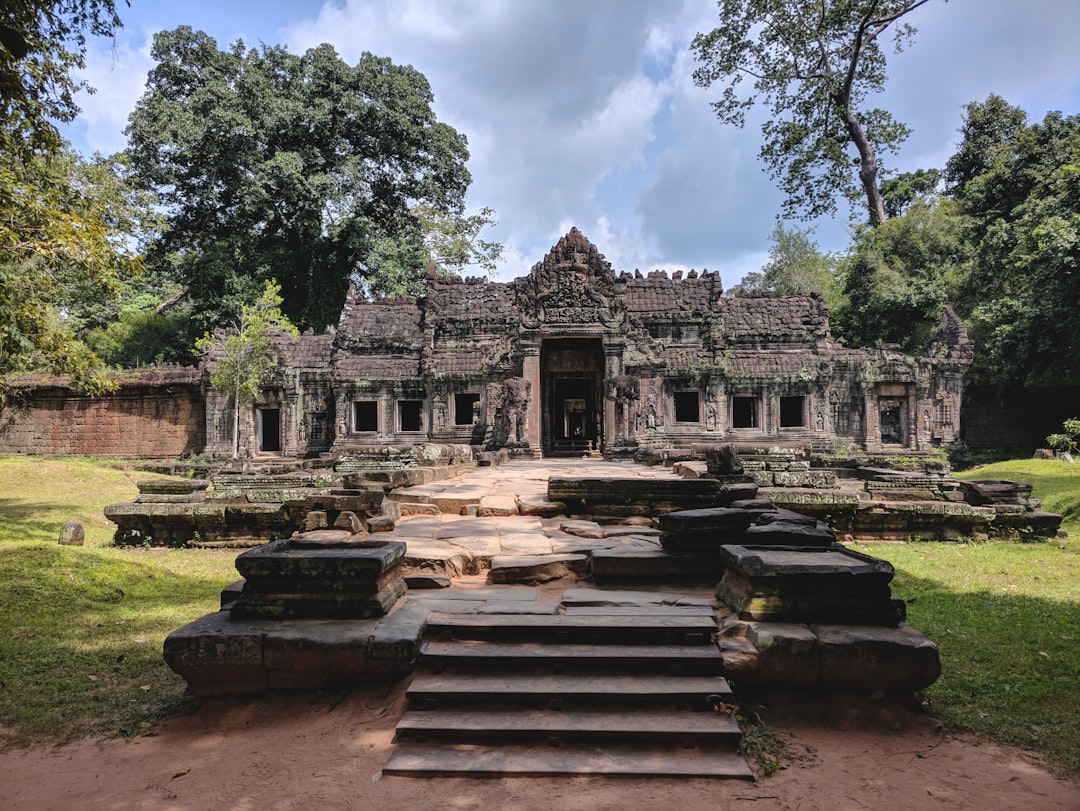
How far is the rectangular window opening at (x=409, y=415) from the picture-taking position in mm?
19594

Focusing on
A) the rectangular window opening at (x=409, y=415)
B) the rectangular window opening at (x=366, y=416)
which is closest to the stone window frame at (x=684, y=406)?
the rectangular window opening at (x=409, y=415)

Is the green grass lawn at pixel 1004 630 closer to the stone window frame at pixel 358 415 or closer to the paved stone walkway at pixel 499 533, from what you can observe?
the paved stone walkway at pixel 499 533

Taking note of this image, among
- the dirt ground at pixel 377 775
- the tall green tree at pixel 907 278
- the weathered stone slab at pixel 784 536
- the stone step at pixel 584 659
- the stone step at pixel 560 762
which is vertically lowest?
the dirt ground at pixel 377 775

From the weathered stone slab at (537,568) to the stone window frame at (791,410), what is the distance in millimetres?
15586

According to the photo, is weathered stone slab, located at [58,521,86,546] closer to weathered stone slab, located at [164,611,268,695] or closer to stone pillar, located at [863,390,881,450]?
weathered stone slab, located at [164,611,268,695]

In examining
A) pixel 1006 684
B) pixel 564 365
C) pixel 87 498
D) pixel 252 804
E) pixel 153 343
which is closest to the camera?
pixel 252 804

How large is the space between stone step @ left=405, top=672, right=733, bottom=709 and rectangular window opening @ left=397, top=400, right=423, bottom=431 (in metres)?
16.6

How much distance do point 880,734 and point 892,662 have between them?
0.38 m

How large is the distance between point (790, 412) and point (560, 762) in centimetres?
1842

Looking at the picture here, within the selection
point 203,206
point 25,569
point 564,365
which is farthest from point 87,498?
point 203,206

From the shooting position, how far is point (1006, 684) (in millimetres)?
4117

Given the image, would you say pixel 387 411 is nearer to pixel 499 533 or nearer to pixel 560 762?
pixel 499 533

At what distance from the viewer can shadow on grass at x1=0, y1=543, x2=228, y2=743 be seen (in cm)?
371

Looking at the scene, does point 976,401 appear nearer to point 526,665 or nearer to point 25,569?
point 526,665
